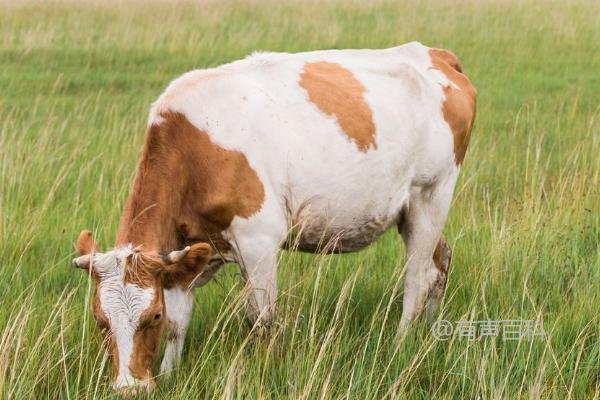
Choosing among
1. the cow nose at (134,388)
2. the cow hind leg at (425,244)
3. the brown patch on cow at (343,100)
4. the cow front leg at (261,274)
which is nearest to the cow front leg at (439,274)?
the cow hind leg at (425,244)

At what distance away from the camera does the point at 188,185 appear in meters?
3.87

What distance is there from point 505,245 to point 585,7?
15009 millimetres

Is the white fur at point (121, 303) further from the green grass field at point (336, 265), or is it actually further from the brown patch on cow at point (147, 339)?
the green grass field at point (336, 265)

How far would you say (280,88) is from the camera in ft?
14.0

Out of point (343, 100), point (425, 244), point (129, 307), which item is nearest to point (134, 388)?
point (129, 307)

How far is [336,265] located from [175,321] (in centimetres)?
124

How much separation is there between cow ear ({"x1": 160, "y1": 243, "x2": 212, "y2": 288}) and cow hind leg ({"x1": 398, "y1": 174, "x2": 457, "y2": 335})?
1.40m

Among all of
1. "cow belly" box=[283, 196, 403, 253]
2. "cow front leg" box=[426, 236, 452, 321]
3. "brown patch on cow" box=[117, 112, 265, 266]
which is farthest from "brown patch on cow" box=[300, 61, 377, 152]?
"cow front leg" box=[426, 236, 452, 321]

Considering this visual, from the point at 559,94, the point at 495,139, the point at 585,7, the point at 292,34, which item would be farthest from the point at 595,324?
the point at 585,7

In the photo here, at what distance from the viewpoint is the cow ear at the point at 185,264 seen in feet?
11.5

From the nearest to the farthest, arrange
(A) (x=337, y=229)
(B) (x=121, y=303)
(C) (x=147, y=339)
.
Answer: (B) (x=121, y=303) → (C) (x=147, y=339) → (A) (x=337, y=229)

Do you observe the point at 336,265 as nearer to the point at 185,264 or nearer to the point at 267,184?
the point at 267,184

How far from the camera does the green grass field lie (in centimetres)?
362

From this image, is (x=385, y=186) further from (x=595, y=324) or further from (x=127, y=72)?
(x=127, y=72)
